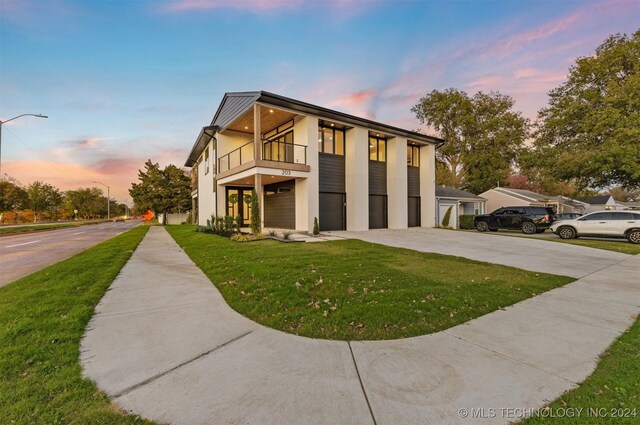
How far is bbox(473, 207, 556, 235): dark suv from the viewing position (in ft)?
58.9

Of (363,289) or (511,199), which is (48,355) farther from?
(511,199)

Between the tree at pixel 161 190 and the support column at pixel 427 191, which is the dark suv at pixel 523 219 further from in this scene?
the tree at pixel 161 190

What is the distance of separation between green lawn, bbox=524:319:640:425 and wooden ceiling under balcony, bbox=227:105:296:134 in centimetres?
1444

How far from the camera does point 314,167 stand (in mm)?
15102

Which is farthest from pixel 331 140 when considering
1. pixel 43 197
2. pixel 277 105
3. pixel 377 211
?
pixel 43 197

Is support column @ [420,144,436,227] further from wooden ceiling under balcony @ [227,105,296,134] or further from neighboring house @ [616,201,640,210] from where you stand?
neighboring house @ [616,201,640,210]

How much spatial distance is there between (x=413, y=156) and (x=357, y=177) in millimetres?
7523

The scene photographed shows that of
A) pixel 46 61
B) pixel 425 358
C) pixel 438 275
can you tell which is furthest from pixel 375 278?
pixel 46 61

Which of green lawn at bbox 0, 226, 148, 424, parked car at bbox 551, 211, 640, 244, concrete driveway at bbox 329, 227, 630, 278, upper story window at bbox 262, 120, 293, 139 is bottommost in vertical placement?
concrete driveway at bbox 329, 227, 630, 278

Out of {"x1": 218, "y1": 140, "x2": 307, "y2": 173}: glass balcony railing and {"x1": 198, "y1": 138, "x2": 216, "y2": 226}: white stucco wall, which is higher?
{"x1": 218, "y1": 140, "x2": 307, "y2": 173}: glass balcony railing

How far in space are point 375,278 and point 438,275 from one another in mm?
1620

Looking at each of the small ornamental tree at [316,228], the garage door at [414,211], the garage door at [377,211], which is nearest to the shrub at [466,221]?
the garage door at [414,211]

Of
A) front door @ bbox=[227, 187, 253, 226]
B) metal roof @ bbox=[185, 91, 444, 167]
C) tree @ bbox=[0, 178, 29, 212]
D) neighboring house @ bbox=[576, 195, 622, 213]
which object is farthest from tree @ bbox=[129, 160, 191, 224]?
neighboring house @ bbox=[576, 195, 622, 213]

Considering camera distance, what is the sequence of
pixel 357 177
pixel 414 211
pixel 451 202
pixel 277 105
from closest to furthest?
1. pixel 277 105
2. pixel 357 177
3. pixel 414 211
4. pixel 451 202
